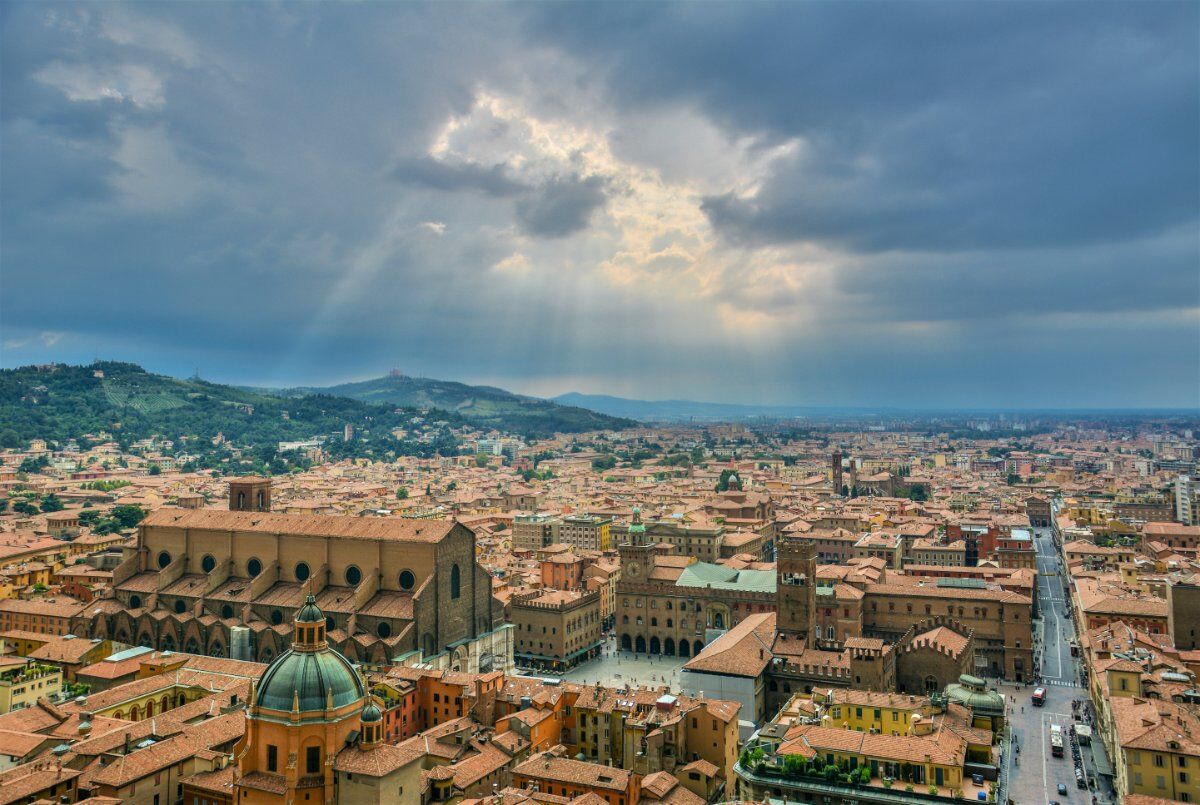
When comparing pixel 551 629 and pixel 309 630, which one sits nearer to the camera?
pixel 309 630

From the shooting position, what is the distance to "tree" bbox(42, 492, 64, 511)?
124562mm

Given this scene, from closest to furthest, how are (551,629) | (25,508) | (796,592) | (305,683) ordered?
(305,683)
(796,592)
(551,629)
(25,508)

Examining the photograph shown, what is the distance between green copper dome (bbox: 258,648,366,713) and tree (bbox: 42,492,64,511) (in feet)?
370

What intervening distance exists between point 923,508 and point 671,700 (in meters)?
91.7

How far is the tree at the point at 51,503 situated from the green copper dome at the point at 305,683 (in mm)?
112881

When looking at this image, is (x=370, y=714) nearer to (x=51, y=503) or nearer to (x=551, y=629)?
(x=551, y=629)

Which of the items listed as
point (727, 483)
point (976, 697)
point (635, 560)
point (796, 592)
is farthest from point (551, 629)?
point (727, 483)

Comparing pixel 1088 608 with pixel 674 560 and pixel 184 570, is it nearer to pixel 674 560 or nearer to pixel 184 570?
pixel 674 560

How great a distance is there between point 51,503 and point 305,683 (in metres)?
116

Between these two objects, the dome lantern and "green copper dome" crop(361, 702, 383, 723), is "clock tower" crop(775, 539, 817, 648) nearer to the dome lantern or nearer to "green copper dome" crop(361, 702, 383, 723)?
"green copper dome" crop(361, 702, 383, 723)

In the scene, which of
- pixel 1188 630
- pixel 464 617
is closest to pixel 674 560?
pixel 464 617

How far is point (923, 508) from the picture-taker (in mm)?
125375

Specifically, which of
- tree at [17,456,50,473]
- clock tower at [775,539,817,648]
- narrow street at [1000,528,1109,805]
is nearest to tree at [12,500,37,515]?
tree at [17,456,50,473]

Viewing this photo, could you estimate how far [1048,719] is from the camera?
2094 inches
